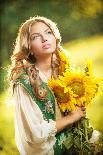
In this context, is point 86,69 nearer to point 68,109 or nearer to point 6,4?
point 68,109

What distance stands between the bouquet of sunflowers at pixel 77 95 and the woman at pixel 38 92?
0.11ft

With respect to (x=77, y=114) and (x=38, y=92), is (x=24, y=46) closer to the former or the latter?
(x=38, y=92)

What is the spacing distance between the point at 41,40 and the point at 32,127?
48 cm

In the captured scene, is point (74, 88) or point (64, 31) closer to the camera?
point (74, 88)

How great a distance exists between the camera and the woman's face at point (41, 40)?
2699 millimetres

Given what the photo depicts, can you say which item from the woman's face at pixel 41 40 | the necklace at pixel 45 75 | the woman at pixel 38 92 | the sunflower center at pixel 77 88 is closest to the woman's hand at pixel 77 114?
the woman at pixel 38 92

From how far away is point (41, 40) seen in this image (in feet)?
8.87

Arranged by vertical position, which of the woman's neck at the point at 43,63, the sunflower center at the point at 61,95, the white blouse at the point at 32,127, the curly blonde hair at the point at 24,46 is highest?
the curly blonde hair at the point at 24,46

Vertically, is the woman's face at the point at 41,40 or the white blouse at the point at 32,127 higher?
the woman's face at the point at 41,40

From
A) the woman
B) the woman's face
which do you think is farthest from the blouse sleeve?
the woman's face

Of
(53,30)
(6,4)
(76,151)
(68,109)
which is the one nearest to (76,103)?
(68,109)

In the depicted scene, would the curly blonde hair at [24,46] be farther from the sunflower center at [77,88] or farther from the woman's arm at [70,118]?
the woman's arm at [70,118]

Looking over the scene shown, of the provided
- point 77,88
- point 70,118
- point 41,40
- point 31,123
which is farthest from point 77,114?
point 41,40

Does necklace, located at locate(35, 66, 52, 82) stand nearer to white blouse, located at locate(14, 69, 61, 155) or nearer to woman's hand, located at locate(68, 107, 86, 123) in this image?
white blouse, located at locate(14, 69, 61, 155)
